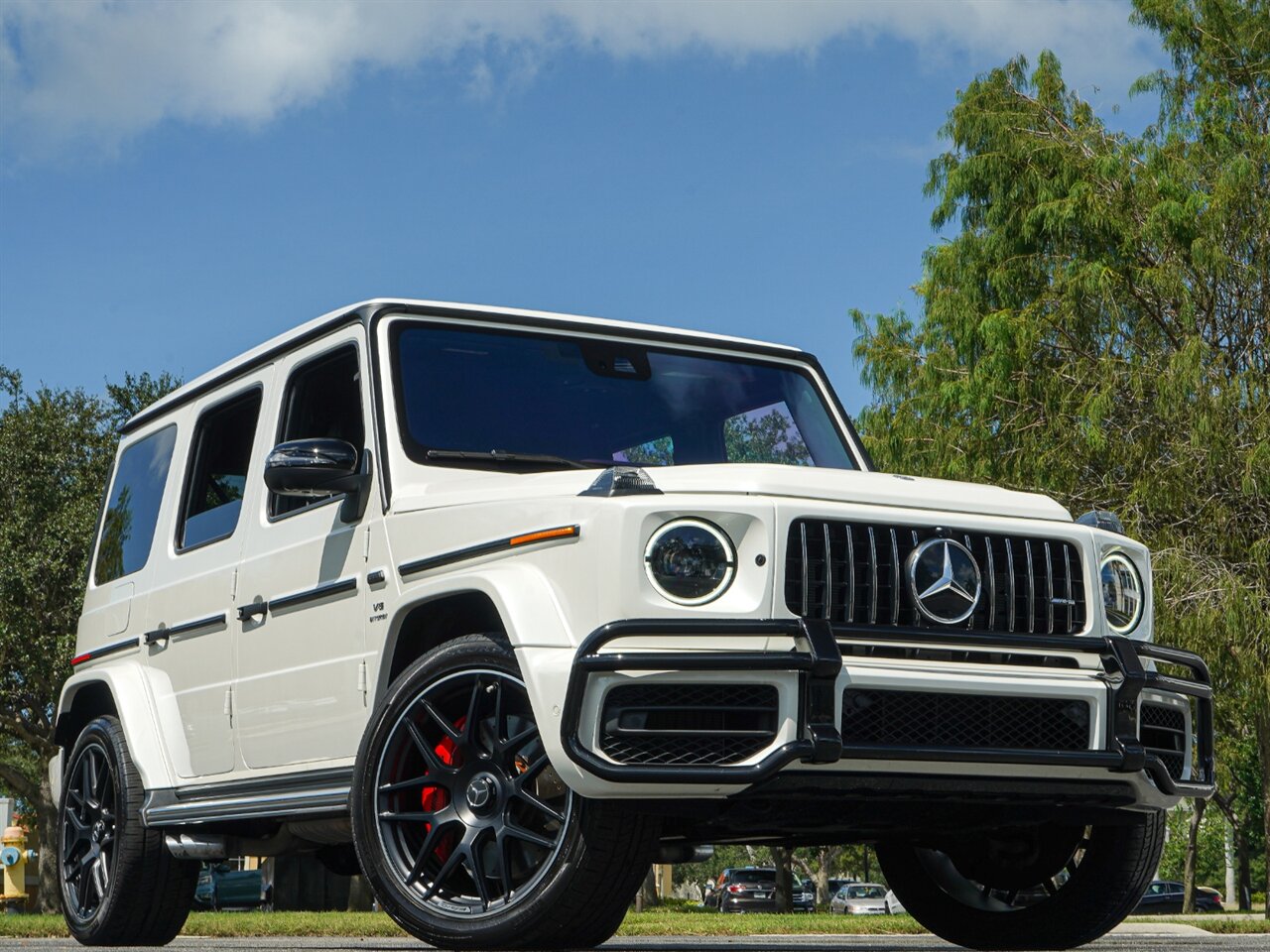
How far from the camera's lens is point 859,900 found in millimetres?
54406

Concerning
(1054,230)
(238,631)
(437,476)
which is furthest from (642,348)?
(1054,230)

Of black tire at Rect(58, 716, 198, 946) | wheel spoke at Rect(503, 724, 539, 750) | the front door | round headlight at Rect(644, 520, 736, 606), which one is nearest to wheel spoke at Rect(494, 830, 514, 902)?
wheel spoke at Rect(503, 724, 539, 750)

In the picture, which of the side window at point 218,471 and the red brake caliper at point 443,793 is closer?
the red brake caliper at point 443,793

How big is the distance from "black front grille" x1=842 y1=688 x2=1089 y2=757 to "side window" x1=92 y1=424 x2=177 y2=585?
4.34m

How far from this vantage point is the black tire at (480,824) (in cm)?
Answer: 464

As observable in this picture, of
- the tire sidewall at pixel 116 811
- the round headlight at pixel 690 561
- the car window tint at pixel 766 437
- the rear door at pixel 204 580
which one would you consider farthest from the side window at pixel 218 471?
the round headlight at pixel 690 561

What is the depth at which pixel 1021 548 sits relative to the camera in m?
5.09

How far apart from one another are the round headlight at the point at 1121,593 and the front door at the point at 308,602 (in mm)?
2430

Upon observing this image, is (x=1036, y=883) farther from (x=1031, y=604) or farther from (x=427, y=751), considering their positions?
(x=427, y=751)

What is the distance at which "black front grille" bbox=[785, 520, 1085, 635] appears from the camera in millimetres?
4715

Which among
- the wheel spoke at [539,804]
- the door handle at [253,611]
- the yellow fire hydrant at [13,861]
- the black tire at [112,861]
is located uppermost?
the door handle at [253,611]

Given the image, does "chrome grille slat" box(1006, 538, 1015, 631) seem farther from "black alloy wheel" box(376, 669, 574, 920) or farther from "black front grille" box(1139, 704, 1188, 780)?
"black alloy wheel" box(376, 669, 574, 920)

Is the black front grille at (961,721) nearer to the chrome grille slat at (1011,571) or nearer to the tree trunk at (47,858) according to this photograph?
the chrome grille slat at (1011,571)

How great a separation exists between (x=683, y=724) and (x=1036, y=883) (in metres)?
2.15
